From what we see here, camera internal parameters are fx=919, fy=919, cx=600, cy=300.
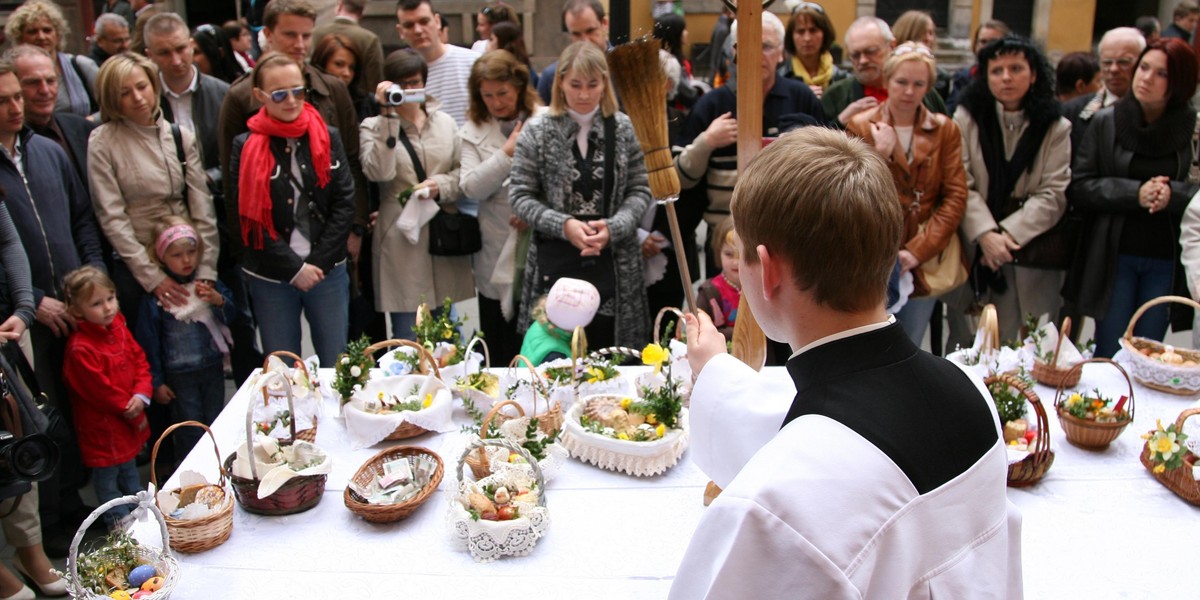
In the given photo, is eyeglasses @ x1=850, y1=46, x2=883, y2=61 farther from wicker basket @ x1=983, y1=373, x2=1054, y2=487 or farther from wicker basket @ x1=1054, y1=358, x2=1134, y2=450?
wicker basket @ x1=983, y1=373, x2=1054, y2=487

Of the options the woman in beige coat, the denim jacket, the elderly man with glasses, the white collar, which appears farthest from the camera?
the elderly man with glasses

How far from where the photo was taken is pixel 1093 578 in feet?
7.18

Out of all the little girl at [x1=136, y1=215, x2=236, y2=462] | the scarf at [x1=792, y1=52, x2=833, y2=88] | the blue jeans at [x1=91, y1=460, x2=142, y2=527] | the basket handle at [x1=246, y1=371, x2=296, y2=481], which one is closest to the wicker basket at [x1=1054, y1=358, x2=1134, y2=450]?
the basket handle at [x1=246, y1=371, x2=296, y2=481]

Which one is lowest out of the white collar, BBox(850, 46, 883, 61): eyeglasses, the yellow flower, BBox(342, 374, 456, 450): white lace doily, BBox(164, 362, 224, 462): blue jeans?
BBox(164, 362, 224, 462): blue jeans

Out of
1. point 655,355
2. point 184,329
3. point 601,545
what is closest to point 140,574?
point 601,545

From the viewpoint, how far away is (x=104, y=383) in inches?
137

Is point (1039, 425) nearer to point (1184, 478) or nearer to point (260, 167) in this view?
point (1184, 478)

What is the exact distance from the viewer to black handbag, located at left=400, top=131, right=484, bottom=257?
4.32m

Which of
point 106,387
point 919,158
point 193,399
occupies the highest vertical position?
point 919,158

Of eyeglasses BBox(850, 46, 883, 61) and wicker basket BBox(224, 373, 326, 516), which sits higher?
eyeglasses BBox(850, 46, 883, 61)

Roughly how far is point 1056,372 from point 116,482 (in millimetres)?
3612

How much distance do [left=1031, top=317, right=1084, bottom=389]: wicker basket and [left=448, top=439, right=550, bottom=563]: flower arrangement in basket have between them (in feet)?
6.16

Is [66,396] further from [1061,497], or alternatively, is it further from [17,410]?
[1061,497]

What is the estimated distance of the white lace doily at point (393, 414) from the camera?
279 centimetres
